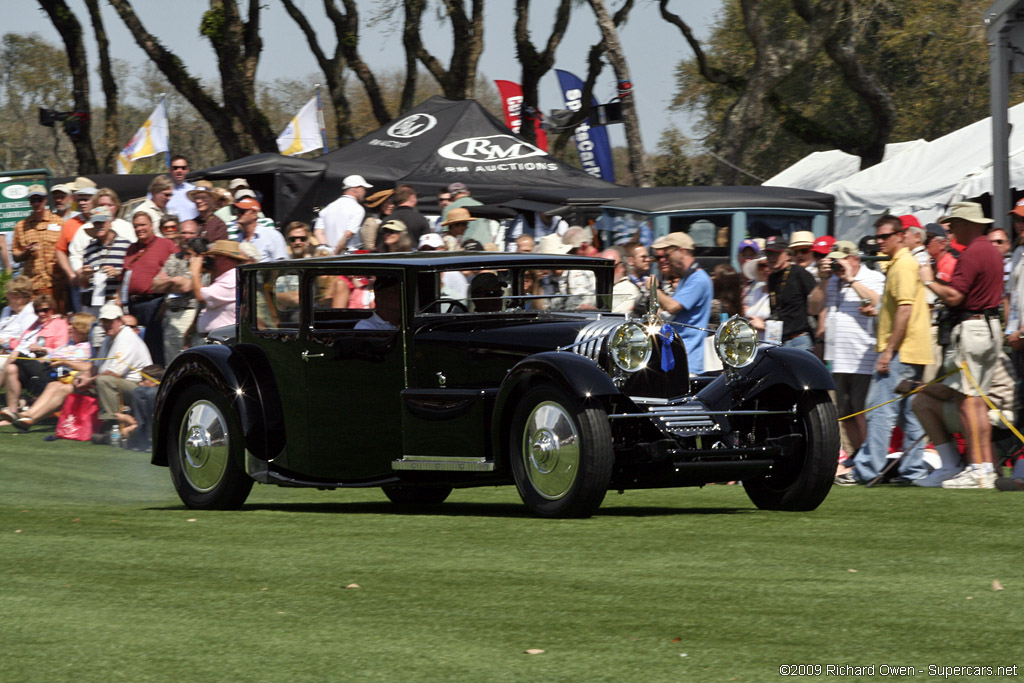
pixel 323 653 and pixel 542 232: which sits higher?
pixel 542 232

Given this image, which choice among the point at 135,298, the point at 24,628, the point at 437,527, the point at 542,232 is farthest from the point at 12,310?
the point at 24,628

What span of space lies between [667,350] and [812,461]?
39.5 inches

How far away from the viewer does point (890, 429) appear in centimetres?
1062

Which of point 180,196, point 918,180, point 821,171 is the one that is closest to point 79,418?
point 180,196

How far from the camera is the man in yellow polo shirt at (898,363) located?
10.6m

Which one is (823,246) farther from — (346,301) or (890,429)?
(346,301)

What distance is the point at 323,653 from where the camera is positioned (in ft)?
15.4

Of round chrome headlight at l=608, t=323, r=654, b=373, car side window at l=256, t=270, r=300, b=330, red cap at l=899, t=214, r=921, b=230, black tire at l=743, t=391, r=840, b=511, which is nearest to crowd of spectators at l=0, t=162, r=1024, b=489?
red cap at l=899, t=214, r=921, b=230

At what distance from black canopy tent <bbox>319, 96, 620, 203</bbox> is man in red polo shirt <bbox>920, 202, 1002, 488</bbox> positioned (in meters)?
10.3

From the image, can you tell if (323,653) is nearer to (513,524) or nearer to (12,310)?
(513,524)

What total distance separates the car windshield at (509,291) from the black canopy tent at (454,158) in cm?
1120

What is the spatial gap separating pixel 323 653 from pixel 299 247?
9760 mm

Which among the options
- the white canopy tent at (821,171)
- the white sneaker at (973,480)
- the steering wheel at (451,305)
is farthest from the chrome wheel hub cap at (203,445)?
the white canopy tent at (821,171)

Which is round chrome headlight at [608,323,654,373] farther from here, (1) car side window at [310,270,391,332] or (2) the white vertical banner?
(2) the white vertical banner
